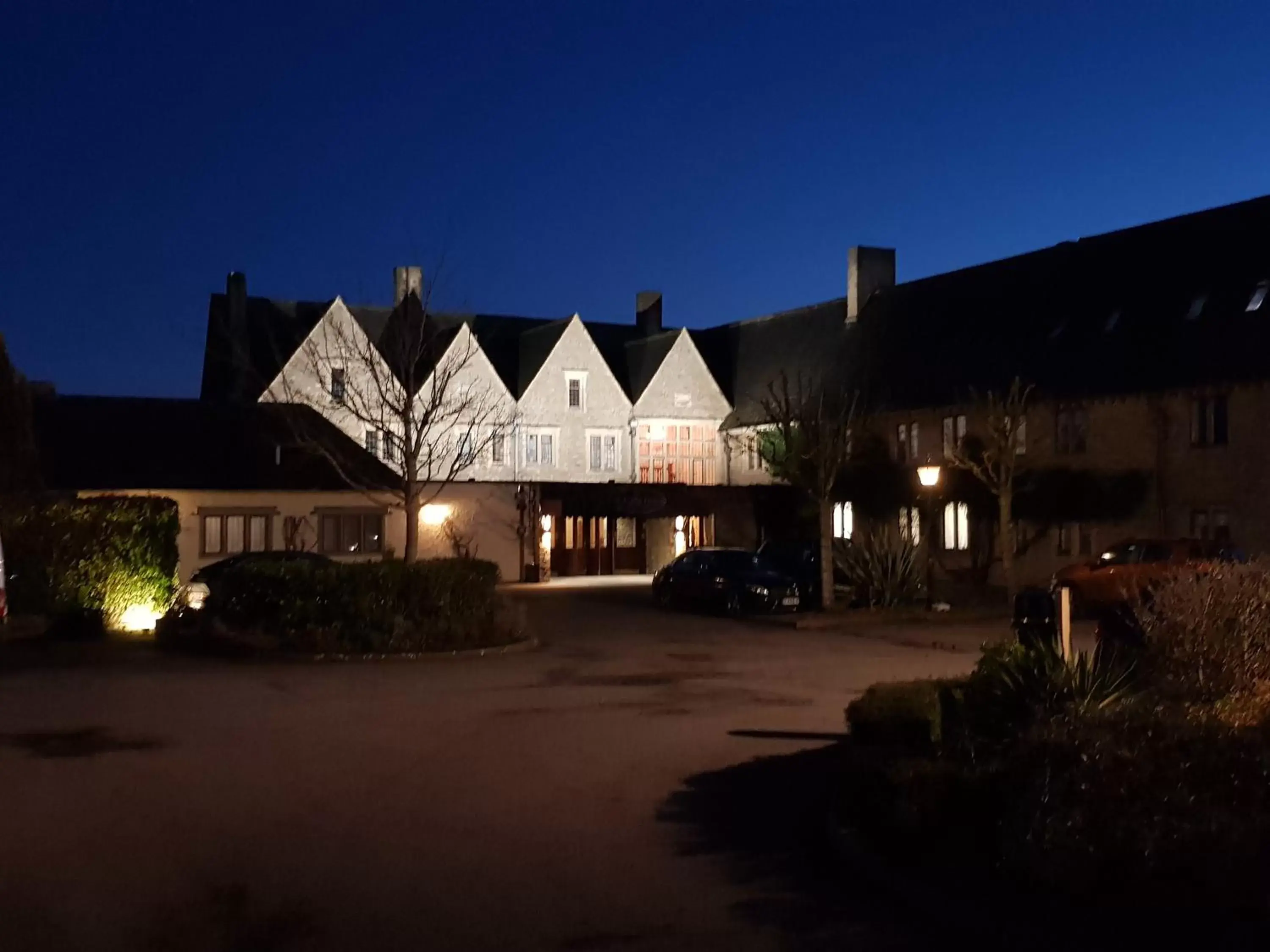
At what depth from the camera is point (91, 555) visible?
82.0 feet

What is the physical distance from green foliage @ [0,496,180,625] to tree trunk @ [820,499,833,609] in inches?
460

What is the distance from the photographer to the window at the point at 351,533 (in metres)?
38.1

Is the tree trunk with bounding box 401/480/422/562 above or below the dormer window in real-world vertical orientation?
below

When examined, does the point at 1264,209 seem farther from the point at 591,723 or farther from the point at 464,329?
the point at 591,723

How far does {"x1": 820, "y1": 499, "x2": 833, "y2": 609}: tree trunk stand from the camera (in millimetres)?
28031

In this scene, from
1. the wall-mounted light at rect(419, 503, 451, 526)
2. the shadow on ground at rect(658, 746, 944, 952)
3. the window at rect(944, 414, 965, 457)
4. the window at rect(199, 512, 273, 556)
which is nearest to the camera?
the shadow on ground at rect(658, 746, 944, 952)

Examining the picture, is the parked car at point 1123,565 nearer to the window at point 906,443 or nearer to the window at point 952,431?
the window at point 952,431

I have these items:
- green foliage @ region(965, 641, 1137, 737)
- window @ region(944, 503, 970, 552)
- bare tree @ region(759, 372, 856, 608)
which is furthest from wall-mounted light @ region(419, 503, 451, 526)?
green foliage @ region(965, 641, 1137, 737)

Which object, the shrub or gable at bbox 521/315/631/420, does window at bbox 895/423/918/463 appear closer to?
gable at bbox 521/315/631/420

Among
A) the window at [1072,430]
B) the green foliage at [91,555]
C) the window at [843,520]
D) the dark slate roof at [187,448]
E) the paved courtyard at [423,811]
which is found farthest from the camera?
the window at [843,520]

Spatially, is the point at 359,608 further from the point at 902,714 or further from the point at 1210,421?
the point at 1210,421

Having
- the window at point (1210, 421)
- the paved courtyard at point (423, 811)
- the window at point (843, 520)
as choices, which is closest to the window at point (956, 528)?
the window at point (843, 520)

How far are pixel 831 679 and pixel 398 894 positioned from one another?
1150 cm

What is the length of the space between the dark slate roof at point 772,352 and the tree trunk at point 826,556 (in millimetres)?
15947
